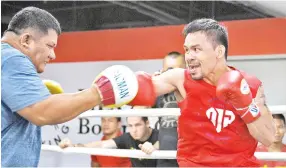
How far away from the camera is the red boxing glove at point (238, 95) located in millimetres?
1588

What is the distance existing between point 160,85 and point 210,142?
0.25 m

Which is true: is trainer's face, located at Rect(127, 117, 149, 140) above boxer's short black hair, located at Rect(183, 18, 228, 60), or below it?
below

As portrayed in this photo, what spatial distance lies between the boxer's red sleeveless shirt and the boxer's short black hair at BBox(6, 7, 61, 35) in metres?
0.55

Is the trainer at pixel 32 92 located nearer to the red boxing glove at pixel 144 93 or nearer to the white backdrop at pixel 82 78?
the red boxing glove at pixel 144 93

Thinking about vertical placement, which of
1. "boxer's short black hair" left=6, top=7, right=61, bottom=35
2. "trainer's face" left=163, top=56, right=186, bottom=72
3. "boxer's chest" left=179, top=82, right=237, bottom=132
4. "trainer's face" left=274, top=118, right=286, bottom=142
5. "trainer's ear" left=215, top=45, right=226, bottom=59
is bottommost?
"trainer's face" left=274, top=118, right=286, bottom=142

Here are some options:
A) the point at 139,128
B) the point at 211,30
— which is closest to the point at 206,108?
the point at 211,30

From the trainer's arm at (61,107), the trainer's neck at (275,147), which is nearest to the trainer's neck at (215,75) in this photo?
the trainer's arm at (61,107)

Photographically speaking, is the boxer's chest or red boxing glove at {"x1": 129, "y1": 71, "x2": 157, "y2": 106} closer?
red boxing glove at {"x1": 129, "y1": 71, "x2": 157, "y2": 106}

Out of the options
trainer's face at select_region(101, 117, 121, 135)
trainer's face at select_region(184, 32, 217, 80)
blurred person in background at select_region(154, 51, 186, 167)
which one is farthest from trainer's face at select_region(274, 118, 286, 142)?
trainer's face at select_region(101, 117, 121, 135)

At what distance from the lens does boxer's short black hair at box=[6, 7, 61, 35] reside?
1.39 metres

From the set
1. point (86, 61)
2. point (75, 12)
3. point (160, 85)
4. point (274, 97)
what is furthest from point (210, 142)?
point (75, 12)

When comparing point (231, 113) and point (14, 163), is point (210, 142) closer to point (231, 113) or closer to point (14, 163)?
point (231, 113)

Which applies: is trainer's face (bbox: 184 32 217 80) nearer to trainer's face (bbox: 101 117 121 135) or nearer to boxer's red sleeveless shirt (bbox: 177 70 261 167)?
boxer's red sleeveless shirt (bbox: 177 70 261 167)

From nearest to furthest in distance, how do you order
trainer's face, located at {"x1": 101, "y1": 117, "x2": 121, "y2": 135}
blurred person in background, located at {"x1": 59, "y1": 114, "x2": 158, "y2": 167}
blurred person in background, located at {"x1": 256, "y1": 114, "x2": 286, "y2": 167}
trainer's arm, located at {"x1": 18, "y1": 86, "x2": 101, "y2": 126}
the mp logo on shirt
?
1. trainer's arm, located at {"x1": 18, "y1": 86, "x2": 101, "y2": 126}
2. the mp logo on shirt
3. blurred person in background, located at {"x1": 256, "y1": 114, "x2": 286, "y2": 167}
4. blurred person in background, located at {"x1": 59, "y1": 114, "x2": 158, "y2": 167}
5. trainer's face, located at {"x1": 101, "y1": 117, "x2": 121, "y2": 135}
